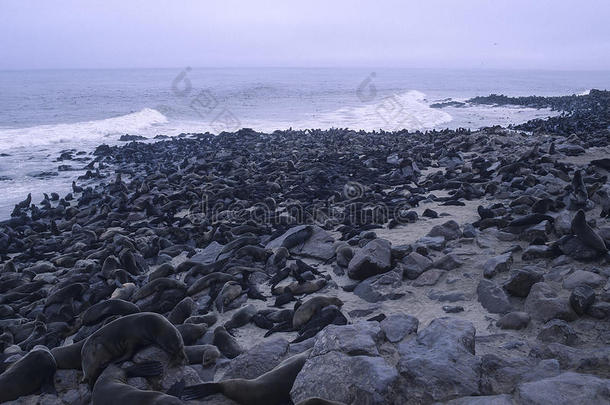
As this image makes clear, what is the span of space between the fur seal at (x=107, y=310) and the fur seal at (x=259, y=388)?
226 cm

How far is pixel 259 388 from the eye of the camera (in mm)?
4070

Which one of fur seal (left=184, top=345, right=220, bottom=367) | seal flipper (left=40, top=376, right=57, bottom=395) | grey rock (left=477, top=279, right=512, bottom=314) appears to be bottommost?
seal flipper (left=40, top=376, right=57, bottom=395)

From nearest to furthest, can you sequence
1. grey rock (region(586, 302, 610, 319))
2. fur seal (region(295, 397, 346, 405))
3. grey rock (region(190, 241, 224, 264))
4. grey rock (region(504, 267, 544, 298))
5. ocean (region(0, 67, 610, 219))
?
fur seal (region(295, 397, 346, 405)), grey rock (region(586, 302, 610, 319)), grey rock (region(504, 267, 544, 298)), grey rock (region(190, 241, 224, 264)), ocean (region(0, 67, 610, 219))

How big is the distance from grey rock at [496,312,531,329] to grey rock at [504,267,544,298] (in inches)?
19.9

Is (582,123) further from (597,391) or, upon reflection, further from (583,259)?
(597,391)

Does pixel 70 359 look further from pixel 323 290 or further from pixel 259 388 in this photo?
pixel 323 290

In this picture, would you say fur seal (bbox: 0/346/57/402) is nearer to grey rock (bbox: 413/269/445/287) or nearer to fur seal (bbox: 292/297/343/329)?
fur seal (bbox: 292/297/343/329)

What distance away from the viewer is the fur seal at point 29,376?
4637 millimetres

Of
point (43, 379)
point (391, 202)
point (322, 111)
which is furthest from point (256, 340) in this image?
point (322, 111)

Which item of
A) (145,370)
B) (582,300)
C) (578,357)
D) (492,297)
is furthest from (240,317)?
(582,300)

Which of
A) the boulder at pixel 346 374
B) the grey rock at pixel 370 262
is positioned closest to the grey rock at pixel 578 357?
the boulder at pixel 346 374

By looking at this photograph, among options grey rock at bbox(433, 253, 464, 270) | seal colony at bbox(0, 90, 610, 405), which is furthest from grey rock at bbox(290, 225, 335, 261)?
grey rock at bbox(433, 253, 464, 270)

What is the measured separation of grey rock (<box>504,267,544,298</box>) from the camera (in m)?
5.61

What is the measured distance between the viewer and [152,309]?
267 inches
